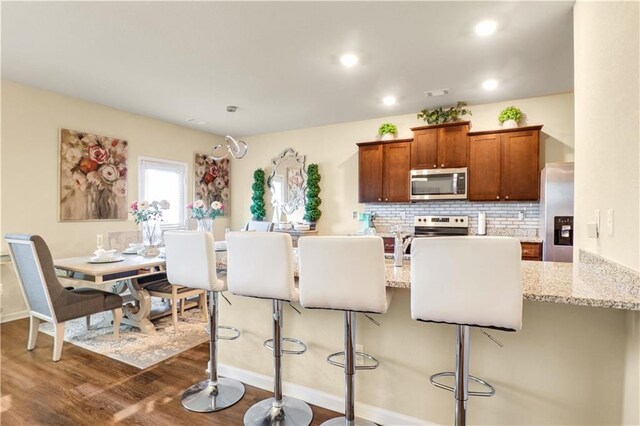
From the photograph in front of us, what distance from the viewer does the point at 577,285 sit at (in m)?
1.48

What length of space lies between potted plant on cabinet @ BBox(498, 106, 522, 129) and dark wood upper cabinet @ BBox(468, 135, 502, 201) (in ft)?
0.61

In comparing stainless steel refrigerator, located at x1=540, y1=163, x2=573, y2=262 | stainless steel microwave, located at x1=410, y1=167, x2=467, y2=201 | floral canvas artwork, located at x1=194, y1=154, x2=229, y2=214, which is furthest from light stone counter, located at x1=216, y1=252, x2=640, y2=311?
floral canvas artwork, located at x1=194, y1=154, x2=229, y2=214

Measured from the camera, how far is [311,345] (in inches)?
88.2

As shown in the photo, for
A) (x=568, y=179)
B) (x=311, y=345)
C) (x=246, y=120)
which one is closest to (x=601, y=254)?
(x=311, y=345)

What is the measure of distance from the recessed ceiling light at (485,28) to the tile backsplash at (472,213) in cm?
242

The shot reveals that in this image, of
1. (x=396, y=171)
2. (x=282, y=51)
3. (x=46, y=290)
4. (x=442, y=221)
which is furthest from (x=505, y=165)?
(x=46, y=290)

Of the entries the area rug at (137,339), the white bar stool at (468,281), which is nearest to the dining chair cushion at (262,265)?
the white bar stool at (468,281)

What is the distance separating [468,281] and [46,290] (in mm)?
3141

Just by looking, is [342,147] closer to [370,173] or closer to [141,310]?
[370,173]

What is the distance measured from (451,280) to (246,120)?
4617mm

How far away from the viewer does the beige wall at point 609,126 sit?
1.29 meters

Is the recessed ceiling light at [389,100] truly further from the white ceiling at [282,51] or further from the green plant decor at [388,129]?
the green plant decor at [388,129]

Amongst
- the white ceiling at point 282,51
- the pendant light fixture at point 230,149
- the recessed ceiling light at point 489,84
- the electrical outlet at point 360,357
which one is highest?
the recessed ceiling light at point 489,84

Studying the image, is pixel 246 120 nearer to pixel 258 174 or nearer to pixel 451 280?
pixel 258 174
